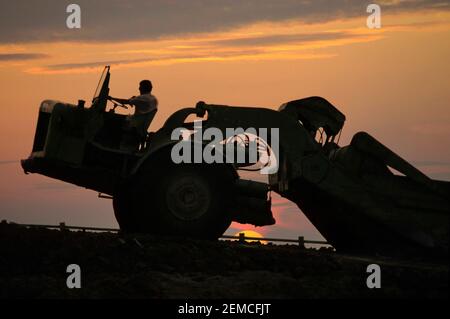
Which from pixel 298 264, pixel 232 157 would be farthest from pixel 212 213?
pixel 298 264

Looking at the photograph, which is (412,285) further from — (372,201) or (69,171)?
(69,171)

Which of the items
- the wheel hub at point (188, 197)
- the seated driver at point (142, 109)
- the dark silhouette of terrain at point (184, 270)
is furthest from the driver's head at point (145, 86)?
the dark silhouette of terrain at point (184, 270)

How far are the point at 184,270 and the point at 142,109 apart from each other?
388cm

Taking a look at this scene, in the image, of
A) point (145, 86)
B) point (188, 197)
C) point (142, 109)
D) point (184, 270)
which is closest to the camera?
point (184, 270)

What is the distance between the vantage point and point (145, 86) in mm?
17906

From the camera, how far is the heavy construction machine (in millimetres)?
17094

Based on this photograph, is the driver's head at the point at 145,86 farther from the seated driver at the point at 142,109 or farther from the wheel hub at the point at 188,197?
the wheel hub at the point at 188,197

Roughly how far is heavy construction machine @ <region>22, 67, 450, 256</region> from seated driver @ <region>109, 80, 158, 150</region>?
17 cm

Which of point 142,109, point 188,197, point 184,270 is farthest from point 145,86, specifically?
point 184,270

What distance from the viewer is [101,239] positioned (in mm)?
16281

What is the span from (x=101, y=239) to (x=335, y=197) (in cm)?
427

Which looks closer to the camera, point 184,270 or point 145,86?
point 184,270

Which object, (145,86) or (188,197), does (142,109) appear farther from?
(188,197)
